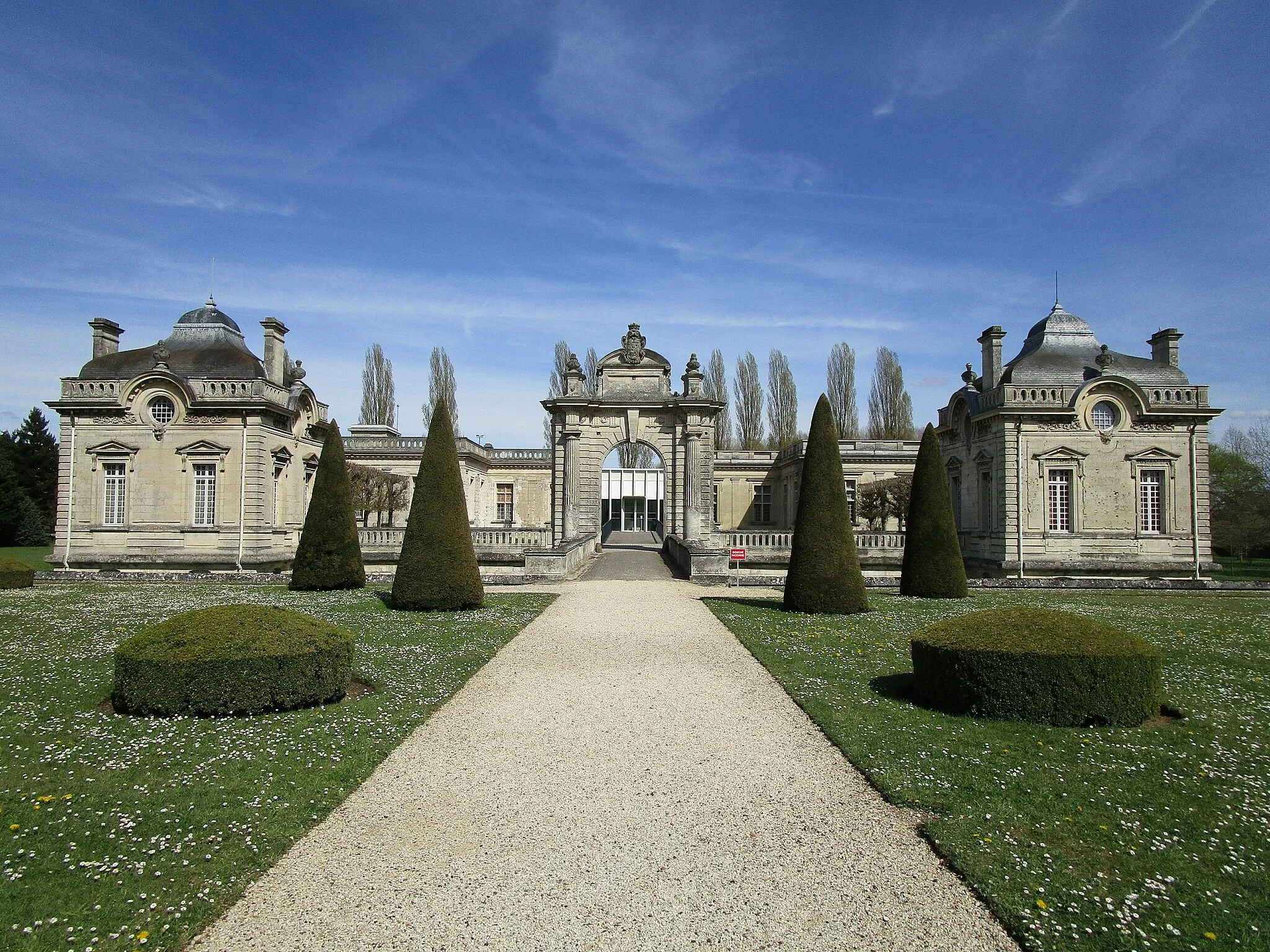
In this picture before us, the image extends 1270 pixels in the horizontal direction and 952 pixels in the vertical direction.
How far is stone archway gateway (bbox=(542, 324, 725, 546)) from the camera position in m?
28.5

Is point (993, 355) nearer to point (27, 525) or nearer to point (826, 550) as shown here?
point (826, 550)

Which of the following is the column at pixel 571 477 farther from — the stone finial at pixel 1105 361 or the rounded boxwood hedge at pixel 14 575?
the stone finial at pixel 1105 361

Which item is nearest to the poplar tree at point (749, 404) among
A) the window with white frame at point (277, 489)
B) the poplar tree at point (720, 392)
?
the poplar tree at point (720, 392)

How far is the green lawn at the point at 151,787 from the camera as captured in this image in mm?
3682

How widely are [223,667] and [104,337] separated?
78.9 ft

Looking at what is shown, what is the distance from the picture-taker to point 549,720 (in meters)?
7.27

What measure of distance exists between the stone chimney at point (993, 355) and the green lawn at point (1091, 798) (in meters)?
16.9

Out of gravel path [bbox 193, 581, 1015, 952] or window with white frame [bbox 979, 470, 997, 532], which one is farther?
window with white frame [bbox 979, 470, 997, 532]

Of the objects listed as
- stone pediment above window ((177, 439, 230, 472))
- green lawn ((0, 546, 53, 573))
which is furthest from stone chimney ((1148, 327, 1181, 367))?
green lawn ((0, 546, 53, 573))

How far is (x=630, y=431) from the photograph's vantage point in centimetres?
2914

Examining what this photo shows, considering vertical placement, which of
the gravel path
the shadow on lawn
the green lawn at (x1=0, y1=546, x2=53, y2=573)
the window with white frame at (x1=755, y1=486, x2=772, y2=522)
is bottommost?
the green lawn at (x1=0, y1=546, x2=53, y2=573)

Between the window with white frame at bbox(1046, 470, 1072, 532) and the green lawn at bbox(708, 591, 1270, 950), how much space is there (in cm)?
1455

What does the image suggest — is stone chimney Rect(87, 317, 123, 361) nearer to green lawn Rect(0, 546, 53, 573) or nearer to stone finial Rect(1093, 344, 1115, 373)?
green lawn Rect(0, 546, 53, 573)

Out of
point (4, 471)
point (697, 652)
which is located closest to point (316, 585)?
point (697, 652)
